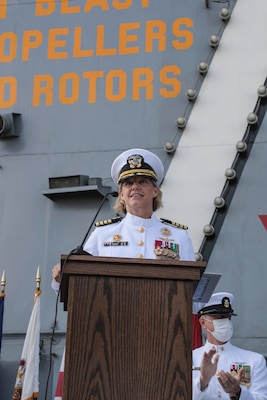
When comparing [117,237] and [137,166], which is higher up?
[137,166]

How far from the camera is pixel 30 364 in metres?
4.79

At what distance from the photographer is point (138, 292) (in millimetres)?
2406

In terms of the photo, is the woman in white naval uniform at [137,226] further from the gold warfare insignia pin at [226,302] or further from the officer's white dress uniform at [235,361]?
the gold warfare insignia pin at [226,302]

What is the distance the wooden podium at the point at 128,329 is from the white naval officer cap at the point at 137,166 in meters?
0.91

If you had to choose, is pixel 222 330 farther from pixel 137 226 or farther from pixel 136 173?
pixel 136 173

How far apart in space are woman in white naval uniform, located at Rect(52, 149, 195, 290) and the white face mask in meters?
1.20

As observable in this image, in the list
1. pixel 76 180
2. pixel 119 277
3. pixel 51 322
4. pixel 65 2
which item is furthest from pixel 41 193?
pixel 119 277

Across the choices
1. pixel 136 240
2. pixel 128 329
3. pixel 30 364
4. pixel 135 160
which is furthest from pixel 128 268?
pixel 30 364

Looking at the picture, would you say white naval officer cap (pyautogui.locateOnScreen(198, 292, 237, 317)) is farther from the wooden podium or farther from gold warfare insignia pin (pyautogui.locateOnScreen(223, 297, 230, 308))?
the wooden podium

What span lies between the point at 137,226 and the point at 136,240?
0.21 ft

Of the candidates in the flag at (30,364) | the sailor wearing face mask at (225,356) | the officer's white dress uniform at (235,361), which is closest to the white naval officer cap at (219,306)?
the sailor wearing face mask at (225,356)

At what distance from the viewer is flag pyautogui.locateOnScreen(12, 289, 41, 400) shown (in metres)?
4.73

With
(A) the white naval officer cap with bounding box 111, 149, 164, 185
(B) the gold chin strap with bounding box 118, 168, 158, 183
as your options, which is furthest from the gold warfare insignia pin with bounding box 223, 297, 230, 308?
(B) the gold chin strap with bounding box 118, 168, 158, 183

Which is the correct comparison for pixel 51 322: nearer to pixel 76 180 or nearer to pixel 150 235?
pixel 76 180
